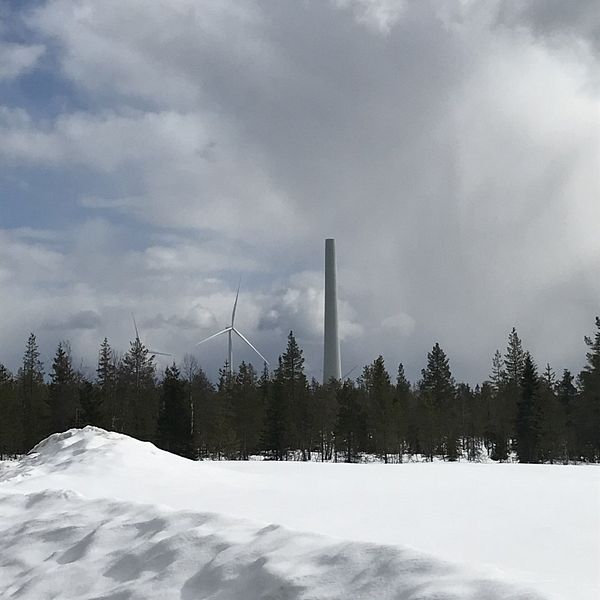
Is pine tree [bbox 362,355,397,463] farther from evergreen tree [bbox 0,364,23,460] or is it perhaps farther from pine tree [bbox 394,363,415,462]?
evergreen tree [bbox 0,364,23,460]

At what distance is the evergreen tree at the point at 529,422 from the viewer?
55062mm

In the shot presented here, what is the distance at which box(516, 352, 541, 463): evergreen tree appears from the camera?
55.1 meters

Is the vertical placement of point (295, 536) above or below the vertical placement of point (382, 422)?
below

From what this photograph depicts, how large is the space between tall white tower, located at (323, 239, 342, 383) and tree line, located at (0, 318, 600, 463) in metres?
16.8

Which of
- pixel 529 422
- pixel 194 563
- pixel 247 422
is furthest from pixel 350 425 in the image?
pixel 194 563

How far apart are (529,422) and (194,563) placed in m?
52.5

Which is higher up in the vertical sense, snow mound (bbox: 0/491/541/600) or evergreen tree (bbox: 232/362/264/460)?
evergreen tree (bbox: 232/362/264/460)

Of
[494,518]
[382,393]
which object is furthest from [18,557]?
[382,393]

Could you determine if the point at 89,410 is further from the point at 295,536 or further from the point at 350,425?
the point at 295,536

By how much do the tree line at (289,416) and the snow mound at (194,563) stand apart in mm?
43218

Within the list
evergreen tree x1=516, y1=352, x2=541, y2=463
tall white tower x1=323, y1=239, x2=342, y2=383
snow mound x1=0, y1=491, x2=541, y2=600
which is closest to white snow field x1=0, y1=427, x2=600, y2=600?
snow mound x1=0, y1=491, x2=541, y2=600

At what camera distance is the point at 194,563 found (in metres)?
6.43

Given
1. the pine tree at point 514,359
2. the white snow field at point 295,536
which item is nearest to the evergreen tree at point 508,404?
the pine tree at point 514,359

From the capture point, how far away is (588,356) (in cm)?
5969
